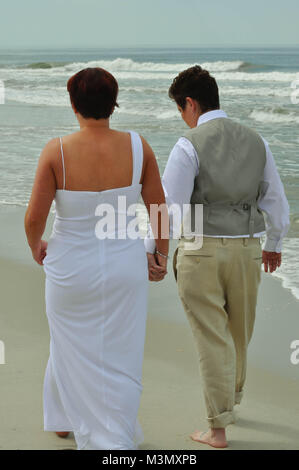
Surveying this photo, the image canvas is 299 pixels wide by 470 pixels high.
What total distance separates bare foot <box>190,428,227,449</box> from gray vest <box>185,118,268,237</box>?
907mm

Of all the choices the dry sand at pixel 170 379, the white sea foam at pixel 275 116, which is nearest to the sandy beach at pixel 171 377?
the dry sand at pixel 170 379

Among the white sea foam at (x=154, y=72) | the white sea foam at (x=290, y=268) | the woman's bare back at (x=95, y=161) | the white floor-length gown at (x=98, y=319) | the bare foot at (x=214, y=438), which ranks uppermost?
the woman's bare back at (x=95, y=161)

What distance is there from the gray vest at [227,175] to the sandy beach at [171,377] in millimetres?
976

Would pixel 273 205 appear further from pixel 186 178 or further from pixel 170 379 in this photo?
pixel 170 379

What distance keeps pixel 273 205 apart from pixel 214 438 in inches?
43.3

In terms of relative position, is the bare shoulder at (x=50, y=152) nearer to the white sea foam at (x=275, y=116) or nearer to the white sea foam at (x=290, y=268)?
the white sea foam at (x=290, y=268)

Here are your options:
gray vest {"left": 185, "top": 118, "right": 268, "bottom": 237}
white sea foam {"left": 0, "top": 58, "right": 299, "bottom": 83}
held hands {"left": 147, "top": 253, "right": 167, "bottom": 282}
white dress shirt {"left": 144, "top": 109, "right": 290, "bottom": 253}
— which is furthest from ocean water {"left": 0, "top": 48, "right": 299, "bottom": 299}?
held hands {"left": 147, "top": 253, "right": 167, "bottom": 282}

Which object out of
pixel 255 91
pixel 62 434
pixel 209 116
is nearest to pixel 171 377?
pixel 62 434

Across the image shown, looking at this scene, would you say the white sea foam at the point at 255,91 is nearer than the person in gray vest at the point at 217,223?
No

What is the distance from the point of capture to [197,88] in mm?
3102

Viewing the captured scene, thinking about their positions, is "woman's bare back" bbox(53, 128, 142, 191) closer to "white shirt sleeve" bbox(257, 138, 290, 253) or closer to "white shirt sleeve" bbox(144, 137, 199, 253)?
"white shirt sleeve" bbox(144, 137, 199, 253)

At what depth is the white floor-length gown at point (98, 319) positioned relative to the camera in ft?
9.21

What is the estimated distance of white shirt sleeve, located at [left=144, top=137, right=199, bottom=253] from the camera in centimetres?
299

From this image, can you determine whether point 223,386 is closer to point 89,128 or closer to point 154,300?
point 89,128
